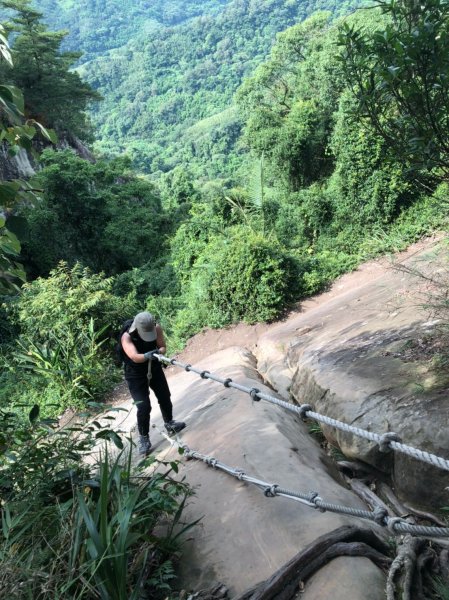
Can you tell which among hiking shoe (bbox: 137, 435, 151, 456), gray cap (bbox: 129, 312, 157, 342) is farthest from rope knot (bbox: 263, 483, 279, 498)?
hiking shoe (bbox: 137, 435, 151, 456)

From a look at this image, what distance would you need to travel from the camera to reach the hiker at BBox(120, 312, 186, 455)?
4438 mm

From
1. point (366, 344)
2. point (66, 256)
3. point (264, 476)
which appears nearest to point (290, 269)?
point (366, 344)

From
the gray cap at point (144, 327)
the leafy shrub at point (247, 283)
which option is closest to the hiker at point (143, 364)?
the gray cap at point (144, 327)

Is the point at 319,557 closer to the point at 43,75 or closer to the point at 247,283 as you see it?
the point at 247,283

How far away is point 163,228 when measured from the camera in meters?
20.4

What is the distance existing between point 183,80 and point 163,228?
3179 inches

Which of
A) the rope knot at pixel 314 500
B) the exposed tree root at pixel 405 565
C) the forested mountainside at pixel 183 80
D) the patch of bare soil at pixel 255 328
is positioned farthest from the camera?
the forested mountainside at pixel 183 80

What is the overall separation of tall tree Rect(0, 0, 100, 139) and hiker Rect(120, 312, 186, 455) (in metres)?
22.6

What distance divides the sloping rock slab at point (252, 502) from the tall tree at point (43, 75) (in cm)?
2328

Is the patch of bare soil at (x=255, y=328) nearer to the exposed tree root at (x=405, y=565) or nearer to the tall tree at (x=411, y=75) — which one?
the tall tree at (x=411, y=75)

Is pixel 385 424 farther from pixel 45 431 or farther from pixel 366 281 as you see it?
pixel 366 281

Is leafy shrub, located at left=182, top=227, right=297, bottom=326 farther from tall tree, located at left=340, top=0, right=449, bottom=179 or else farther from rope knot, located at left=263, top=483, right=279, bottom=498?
rope knot, located at left=263, top=483, right=279, bottom=498

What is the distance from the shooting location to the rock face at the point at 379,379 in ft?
11.1

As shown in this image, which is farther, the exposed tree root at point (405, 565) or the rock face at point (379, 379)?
the rock face at point (379, 379)
